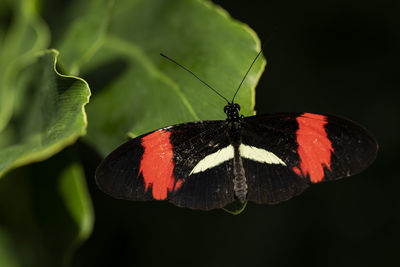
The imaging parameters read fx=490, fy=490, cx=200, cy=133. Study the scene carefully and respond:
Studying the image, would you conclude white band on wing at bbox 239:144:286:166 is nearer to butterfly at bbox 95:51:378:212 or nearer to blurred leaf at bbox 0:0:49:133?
butterfly at bbox 95:51:378:212

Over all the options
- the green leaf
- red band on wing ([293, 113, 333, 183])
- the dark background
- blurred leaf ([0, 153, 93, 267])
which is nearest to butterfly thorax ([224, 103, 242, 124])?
red band on wing ([293, 113, 333, 183])

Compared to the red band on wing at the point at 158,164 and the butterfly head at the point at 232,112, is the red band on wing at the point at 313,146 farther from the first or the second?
the red band on wing at the point at 158,164

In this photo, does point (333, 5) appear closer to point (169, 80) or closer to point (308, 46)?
point (308, 46)

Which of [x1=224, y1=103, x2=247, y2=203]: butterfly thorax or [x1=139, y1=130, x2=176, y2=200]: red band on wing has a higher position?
[x1=224, y1=103, x2=247, y2=203]: butterfly thorax

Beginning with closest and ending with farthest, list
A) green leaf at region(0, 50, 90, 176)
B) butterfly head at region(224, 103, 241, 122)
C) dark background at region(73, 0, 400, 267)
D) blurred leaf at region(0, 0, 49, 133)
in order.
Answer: green leaf at region(0, 50, 90, 176) → butterfly head at region(224, 103, 241, 122) → blurred leaf at region(0, 0, 49, 133) → dark background at region(73, 0, 400, 267)

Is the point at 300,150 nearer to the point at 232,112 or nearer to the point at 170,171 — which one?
the point at 232,112

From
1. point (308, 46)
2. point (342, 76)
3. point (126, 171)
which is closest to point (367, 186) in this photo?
point (342, 76)
